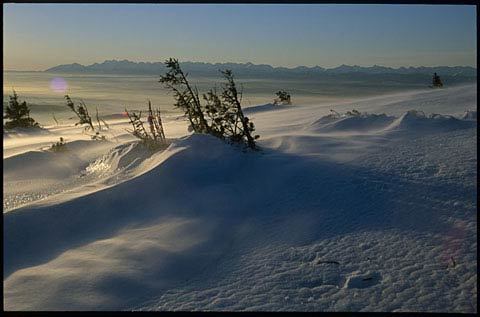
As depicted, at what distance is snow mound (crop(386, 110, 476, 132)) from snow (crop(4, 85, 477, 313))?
0.24 metres

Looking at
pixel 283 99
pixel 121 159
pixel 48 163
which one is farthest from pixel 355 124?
pixel 283 99

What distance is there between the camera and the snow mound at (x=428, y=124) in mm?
4445

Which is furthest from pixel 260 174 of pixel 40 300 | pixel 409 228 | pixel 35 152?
pixel 35 152

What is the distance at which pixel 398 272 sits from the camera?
2.20 metres

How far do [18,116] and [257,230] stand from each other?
8767mm

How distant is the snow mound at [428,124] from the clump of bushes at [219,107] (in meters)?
1.67

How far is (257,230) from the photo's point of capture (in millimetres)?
2727

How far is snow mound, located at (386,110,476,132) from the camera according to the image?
14.6 feet

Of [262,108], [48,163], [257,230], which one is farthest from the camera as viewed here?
[262,108]

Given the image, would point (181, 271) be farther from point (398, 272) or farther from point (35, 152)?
point (35, 152)

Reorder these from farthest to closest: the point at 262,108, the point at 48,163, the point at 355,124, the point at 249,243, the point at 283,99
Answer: the point at 283,99
the point at 262,108
the point at 355,124
the point at 48,163
the point at 249,243

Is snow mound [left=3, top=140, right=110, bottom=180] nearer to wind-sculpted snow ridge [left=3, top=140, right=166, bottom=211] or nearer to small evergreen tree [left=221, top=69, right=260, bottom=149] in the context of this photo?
wind-sculpted snow ridge [left=3, top=140, right=166, bottom=211]

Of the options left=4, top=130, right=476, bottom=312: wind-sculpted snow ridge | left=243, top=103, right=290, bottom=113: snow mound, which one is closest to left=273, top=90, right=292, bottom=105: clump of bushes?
left=243, top=103, right=290, bottom=113: snow mound

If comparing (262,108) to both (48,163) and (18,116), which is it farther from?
(48,163)
